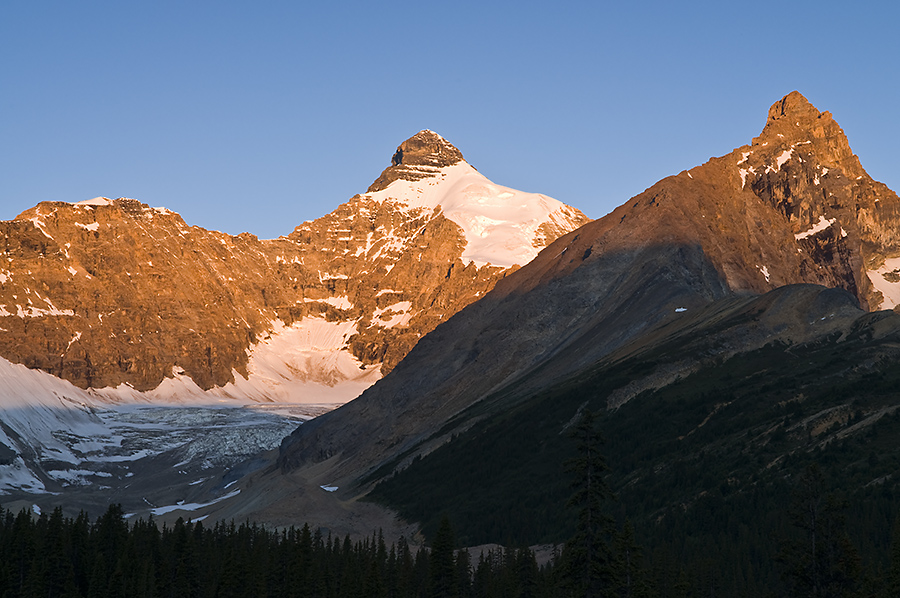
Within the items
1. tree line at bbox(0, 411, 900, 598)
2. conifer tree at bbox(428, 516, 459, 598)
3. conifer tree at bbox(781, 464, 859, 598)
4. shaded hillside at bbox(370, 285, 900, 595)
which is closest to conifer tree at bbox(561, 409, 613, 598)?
tree line at bbox(0, 411, 900, 598)

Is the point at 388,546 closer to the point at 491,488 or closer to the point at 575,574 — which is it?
the point at 491,488

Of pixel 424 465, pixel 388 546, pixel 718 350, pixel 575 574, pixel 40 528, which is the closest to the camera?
pixel 575 574

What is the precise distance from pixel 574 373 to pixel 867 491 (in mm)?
86719

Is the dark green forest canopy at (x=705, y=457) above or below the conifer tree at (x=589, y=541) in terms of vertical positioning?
above

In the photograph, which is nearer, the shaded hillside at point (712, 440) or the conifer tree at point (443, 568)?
the conifer tree at point (443, 568)

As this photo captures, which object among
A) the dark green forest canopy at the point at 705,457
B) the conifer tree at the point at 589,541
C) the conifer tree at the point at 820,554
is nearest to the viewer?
the conifer tree at the point at 589,541

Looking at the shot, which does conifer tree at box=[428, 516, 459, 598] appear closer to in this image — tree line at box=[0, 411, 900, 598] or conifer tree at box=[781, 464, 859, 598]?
tree line at box=[0, 411, 900, 598]

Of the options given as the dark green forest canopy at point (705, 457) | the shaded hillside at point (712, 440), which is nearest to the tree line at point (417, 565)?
the dark green forest canopy at point (705, 457)

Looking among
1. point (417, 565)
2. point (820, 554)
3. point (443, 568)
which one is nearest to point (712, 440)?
point (417, 565)

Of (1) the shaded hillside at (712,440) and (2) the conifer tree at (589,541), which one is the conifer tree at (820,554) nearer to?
(2) the conifer tree at (589,541)

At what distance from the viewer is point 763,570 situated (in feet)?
313

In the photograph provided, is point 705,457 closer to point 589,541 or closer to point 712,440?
point 712,440

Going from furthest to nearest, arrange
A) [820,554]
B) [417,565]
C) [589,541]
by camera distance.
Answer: [417,565] → [820,554] → [589,541]

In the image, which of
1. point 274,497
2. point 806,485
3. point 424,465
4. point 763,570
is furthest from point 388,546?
point 806,485
